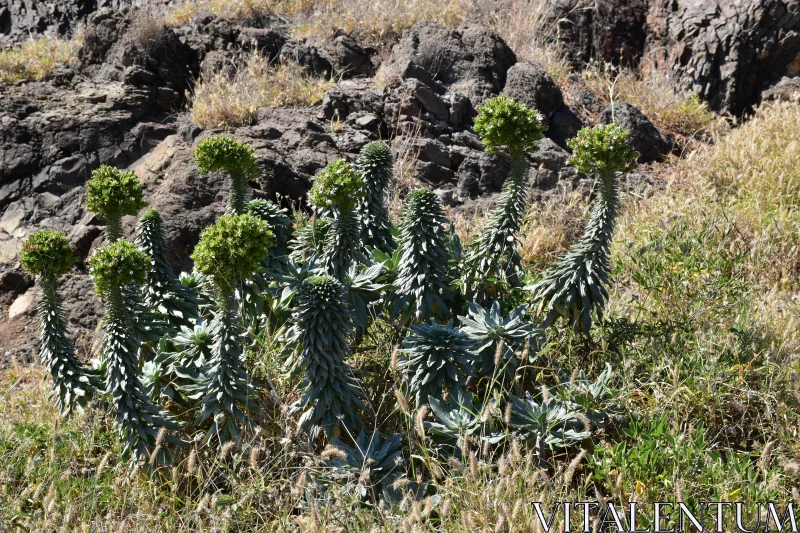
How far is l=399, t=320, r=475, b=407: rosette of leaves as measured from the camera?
372 centimetres

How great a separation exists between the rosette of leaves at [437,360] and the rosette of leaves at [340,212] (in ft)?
1.87

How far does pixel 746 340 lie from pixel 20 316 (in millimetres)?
5110

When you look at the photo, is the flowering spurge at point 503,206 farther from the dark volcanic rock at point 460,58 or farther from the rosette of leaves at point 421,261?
the dark volcanic rock at point 460,58

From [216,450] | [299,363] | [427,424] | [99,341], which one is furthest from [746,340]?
[99,341]

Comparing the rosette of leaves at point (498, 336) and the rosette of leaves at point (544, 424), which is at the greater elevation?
the rosette of leaves at point (498, 336)

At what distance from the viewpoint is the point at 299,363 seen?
374 centimetres

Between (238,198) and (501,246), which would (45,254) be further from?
(501,246)

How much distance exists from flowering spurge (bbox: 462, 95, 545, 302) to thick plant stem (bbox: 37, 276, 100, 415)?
217 centimetres

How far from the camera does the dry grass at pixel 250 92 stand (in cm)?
702

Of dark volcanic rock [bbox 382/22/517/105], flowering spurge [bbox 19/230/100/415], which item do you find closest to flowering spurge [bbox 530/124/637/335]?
flowering spurge [bbox 19/230/100/415]

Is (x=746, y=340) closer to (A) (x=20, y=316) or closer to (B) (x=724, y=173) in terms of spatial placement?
(B) (x=724, y=173)

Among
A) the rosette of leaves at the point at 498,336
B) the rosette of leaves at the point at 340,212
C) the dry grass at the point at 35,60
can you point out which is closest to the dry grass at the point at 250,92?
the dry grass at the point at 35,60

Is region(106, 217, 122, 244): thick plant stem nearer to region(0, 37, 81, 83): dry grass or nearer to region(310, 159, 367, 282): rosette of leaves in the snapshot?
region(310, 159, 367, 282): rosette of leaves

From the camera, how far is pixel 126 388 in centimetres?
362
